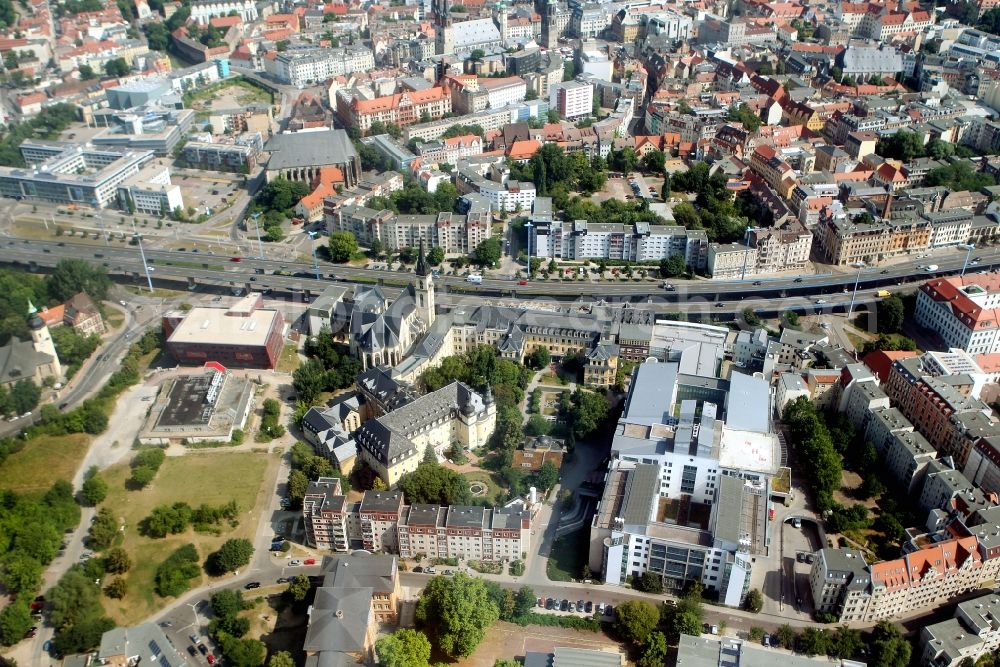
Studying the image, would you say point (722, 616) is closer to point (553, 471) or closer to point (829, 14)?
point (553, 471)

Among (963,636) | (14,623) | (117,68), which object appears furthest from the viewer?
(117,68)

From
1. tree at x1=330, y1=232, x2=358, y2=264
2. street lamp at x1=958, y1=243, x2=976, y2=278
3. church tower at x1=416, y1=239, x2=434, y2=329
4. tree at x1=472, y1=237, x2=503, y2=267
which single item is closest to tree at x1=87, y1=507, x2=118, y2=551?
church tower at x1=416, y1=239, x2=434, y2=329

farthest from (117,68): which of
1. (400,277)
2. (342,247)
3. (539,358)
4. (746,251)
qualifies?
(746,251)

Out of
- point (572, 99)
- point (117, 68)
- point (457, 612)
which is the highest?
point (117, 68)

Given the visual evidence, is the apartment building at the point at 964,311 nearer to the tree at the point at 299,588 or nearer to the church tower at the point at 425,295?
the church tower at the point at 425,295

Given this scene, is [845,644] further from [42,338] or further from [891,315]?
[42,338]

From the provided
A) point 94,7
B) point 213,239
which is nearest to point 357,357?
point 213,239

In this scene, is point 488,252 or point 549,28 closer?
point 488,252
